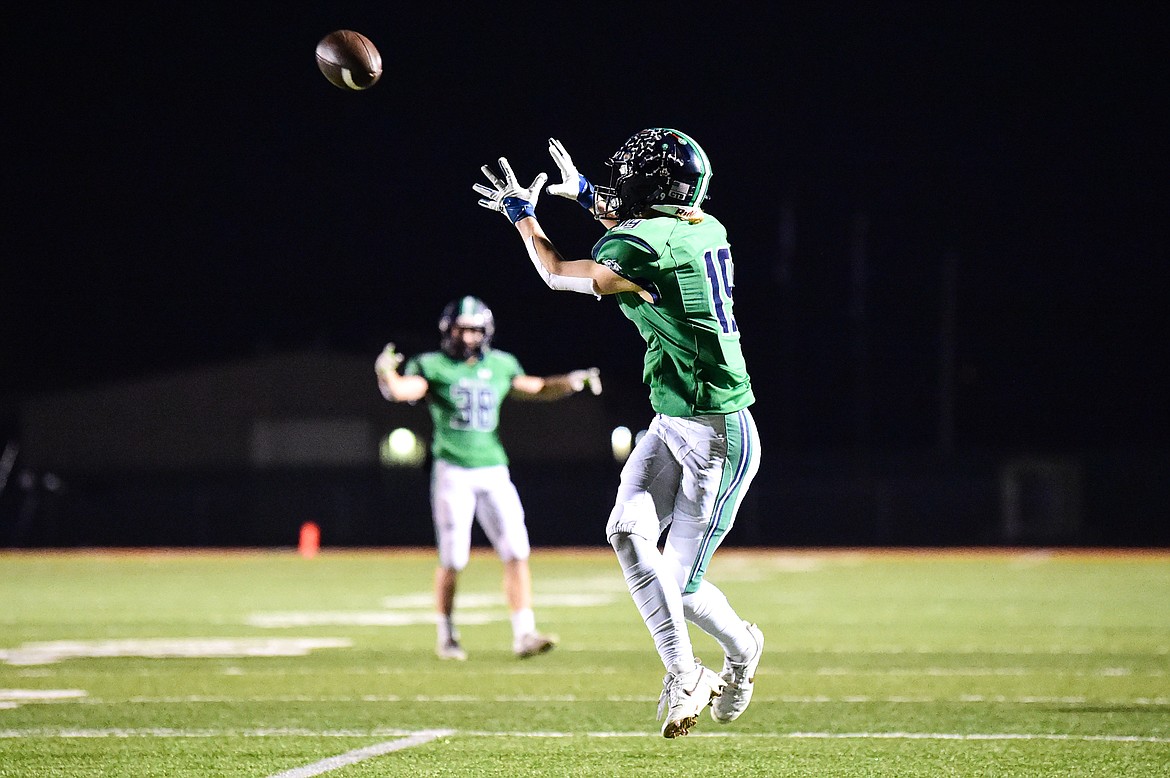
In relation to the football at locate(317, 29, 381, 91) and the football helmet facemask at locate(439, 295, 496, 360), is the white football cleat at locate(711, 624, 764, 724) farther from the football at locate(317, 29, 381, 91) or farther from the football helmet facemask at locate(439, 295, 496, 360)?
the football helmet facemask at locate(439, 295, 496, 360)

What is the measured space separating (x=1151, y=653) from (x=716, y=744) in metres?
4.29

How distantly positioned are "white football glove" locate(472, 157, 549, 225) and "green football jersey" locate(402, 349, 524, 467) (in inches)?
155

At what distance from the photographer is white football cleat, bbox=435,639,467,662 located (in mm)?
9180

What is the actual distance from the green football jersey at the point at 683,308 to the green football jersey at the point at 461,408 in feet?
13.4

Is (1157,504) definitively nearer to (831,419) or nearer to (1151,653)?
(831,419)

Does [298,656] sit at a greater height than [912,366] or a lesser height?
lesser

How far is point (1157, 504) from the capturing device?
2967 cm

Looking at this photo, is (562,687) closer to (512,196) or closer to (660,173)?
(512,196)

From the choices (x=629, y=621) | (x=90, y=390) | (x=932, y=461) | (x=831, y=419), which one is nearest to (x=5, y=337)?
(x=90, y=390)

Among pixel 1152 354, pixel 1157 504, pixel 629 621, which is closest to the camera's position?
pixel 629 621

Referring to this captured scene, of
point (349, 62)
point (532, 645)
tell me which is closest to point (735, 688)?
point (349, 62)

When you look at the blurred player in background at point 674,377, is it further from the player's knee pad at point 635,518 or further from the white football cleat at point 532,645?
the white football cleat at point 532,645

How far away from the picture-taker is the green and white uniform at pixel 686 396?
5418mm

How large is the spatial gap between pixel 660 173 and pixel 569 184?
0.39 metres
